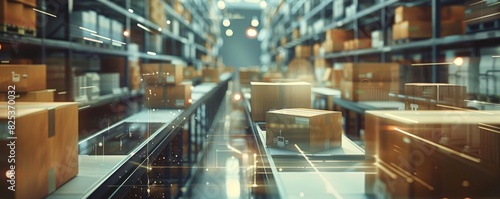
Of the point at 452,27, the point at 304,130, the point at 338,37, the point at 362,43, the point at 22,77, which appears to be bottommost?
the point at 304,130

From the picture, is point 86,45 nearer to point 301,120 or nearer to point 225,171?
point 225,171

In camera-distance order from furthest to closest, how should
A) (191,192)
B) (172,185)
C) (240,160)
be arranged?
(240,160), (191,192), (172,185)

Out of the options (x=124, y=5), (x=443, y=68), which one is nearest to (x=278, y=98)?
(x=443, y=68)

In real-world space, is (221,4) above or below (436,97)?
above

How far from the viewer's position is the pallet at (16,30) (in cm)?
230

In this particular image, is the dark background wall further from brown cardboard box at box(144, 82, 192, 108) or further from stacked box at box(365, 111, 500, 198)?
stacked box at box(365, 111, 500, 198)

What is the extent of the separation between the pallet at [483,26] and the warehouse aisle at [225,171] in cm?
159

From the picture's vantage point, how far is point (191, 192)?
3793 mm

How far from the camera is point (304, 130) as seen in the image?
2.05m

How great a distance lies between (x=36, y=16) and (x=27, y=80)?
0.78 m

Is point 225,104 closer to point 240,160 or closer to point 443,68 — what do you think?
point 240,160

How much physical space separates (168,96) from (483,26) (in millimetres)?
2516

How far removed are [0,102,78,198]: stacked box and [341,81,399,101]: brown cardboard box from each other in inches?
122

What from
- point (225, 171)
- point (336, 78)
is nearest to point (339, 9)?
point (336, 78)
